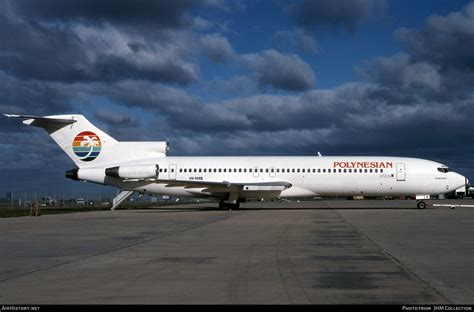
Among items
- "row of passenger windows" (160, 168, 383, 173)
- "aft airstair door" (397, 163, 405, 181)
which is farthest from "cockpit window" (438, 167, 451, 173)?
"row of passenger windows" (160, 168, 383, 173)

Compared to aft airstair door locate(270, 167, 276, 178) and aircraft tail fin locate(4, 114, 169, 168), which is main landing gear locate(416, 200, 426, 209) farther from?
aircraft tail fin locate(4, 114, 169, 168)

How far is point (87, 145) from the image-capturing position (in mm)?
40031

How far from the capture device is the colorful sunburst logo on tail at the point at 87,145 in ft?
131

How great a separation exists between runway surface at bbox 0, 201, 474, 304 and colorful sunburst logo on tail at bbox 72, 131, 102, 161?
74.6ft

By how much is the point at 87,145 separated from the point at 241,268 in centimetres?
3148

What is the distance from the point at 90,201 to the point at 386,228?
50.8 m

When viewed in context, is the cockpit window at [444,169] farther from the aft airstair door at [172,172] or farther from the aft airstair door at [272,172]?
the aft airstair door at [172,172]

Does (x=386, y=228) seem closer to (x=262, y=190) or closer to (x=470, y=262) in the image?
(x=470, y=262)

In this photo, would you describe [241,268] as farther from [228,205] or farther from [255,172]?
[228,205]

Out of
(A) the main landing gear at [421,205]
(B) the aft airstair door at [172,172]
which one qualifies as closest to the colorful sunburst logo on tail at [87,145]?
(B) the aft airstair door at [172,172]

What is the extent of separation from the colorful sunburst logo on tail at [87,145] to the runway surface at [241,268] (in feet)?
74.6

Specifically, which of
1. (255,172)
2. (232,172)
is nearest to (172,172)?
(232,172)

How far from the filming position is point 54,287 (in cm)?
846

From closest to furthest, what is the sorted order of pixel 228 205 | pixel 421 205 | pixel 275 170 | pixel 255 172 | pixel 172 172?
pixel 421 205, pixel 275 170, pixel 255 172, pixel 172 172, pixel 228 205
